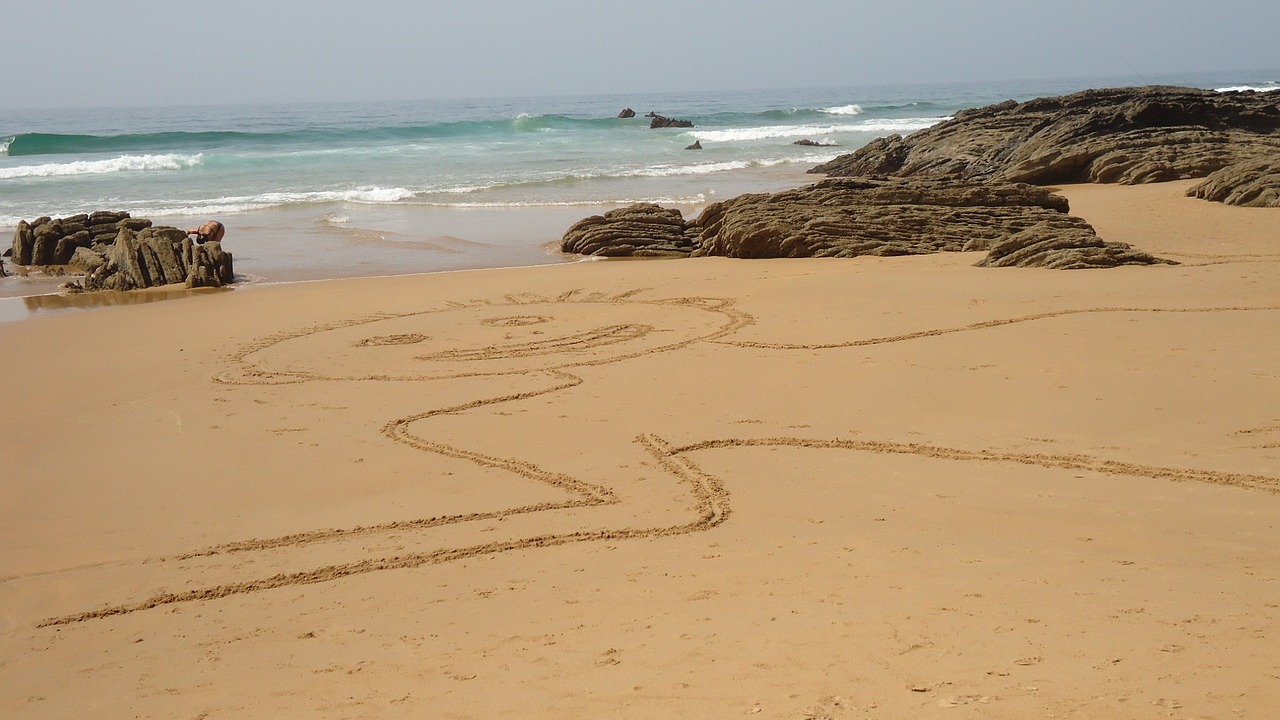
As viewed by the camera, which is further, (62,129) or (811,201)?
(62,129)

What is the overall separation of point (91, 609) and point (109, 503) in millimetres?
1416

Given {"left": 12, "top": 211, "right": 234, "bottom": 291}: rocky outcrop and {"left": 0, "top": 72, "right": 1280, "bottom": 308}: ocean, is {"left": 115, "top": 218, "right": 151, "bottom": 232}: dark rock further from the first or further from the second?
{"left": 0, "top": 72, "right": 1280, "bottom": 308}: ocean

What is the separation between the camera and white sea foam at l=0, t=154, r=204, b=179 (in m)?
30.7

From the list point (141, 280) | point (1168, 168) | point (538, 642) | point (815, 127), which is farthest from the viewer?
point (815, 127)

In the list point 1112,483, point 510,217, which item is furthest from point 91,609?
point 510,217

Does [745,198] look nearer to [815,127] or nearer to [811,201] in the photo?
[811,201]

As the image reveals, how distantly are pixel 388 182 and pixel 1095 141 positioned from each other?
1681 cm

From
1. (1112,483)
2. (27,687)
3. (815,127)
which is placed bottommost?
(27,687)

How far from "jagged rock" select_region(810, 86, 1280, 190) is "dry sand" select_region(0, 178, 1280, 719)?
10.2m

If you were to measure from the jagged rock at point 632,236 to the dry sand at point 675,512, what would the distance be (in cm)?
473

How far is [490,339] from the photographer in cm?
884

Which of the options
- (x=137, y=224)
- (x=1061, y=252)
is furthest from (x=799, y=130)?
(x=1061, y=252)

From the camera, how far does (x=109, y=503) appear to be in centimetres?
536

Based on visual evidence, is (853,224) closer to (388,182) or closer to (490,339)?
(490,339)
